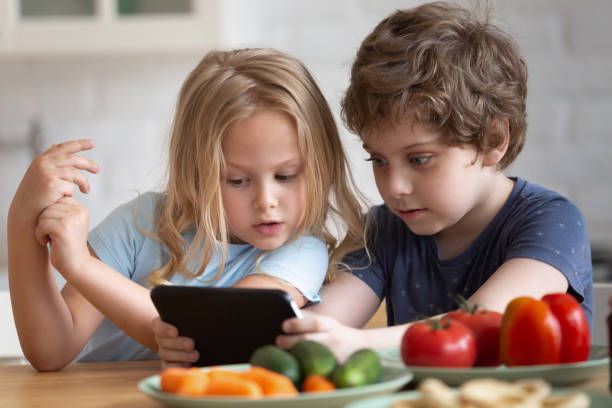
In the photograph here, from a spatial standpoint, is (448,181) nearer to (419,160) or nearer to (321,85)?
(419,160)

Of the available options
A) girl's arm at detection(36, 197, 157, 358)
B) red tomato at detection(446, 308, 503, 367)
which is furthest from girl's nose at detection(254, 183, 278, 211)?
red tomato at detection(446, 308, 503, 367)

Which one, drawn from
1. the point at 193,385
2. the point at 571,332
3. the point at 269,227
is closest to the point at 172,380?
the point at 193,385

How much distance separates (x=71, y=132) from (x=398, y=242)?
1.64 m

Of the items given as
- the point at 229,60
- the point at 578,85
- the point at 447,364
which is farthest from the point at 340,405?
the point at 578,85

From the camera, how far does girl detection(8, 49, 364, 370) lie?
120 centimetres

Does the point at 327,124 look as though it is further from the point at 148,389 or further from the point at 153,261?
the point at 148,389

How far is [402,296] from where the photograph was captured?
4.68 ft

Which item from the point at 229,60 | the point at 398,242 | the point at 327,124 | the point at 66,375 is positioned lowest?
the point at 66,375

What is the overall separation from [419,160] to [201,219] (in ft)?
1.32

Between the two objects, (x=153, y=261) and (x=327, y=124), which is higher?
(x=327, y=124)

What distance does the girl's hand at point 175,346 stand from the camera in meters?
0.98

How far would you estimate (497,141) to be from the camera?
133 cm

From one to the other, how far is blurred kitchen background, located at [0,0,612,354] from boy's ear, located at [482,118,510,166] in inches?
49.9

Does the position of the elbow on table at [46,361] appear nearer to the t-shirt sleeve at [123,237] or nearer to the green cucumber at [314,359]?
the t-shirt sleeve at [123,237]
